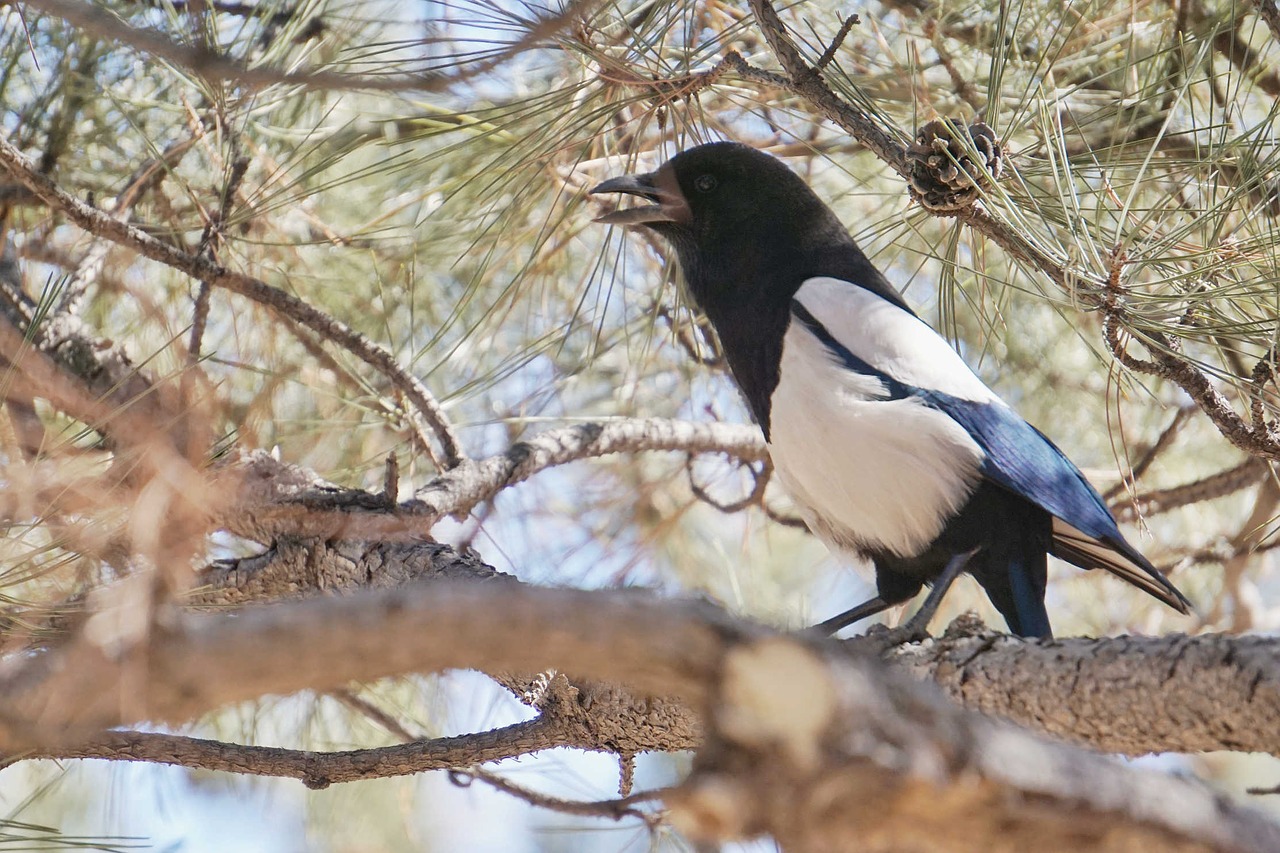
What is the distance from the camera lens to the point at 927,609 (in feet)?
5.42

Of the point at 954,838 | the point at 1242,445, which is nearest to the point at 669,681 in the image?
the point at 954,838

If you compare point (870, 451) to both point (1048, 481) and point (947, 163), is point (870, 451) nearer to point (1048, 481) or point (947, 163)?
point (1048, 481)

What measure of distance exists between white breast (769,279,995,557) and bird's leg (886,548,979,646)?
0.21 feet

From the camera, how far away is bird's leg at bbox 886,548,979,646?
1.48 m

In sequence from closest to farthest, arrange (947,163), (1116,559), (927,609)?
(947,163)
(927,609)
(1116,559)

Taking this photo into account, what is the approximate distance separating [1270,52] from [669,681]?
7.15 feet

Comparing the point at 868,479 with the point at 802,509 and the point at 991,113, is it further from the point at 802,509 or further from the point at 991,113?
the point at 991,113

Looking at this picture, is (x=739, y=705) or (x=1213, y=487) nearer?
(x=739, y=705)

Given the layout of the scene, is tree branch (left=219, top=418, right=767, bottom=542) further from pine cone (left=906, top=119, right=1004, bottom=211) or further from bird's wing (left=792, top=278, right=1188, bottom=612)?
pine cone (left=906, top=119, right=1004, bottom=211)

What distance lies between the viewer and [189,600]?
→ 166 cm

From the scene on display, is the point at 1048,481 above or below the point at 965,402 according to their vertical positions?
below

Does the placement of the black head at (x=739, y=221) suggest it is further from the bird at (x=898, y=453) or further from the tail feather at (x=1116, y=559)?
A: the tail feather at (x=1116, y=559)

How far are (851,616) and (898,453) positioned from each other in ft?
0.91

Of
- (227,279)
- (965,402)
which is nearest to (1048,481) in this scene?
(965,402)
